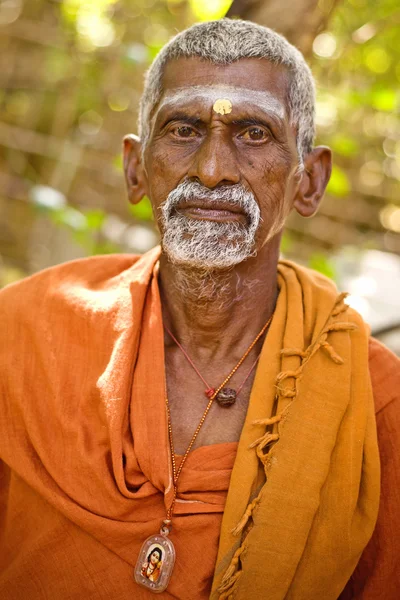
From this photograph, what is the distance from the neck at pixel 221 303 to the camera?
2451 mm

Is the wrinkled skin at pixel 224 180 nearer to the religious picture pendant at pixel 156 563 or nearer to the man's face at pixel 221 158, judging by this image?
the man's face at pixel 221 158

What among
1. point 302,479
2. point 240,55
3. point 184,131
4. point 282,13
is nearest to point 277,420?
point 302,479

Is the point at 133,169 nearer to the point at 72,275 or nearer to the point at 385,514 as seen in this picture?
the point at 72,275

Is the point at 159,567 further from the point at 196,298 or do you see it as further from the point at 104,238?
the point at 104,238

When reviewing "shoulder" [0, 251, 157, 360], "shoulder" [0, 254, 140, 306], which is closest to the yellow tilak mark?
"shoulder" [0, 251, 157, 360]

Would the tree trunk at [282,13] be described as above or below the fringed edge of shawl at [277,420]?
above

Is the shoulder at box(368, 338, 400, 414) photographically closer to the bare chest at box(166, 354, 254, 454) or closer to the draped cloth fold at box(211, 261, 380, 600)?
the draped cloth fold at box(211, 261, 380, 600)

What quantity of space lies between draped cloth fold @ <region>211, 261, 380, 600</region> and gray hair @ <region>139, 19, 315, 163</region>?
0.92 meters

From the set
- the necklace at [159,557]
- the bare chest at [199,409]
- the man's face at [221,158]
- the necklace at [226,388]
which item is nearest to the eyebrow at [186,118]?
the man's face at [221,158]

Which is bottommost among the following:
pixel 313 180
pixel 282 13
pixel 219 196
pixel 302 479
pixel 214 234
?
pixel 302 479

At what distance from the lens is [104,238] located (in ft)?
17.5

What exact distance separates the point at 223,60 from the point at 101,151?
178 inches

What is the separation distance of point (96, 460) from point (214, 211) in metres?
1.02

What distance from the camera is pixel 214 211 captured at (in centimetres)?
227
